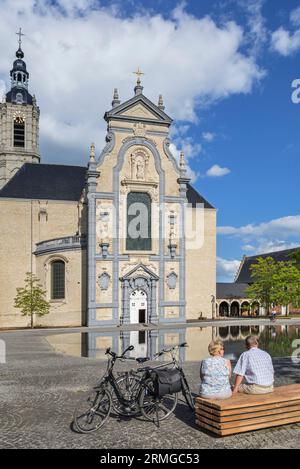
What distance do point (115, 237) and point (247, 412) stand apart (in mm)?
29813

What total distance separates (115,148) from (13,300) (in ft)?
55.0

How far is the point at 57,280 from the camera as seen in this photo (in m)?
37.6

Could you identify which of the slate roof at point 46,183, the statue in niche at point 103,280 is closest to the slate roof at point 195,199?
the slate roof at point 46,183

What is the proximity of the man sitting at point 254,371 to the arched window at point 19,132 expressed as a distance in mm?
59505

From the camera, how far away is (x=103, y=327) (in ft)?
113

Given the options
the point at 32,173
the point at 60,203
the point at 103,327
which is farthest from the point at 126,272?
the point at 32,173

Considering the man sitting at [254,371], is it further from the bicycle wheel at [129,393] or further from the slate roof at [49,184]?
the slate roof at [49,184]

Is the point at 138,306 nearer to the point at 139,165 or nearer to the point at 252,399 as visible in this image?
the point at 139,165

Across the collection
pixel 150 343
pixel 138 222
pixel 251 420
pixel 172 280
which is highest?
pixel 138 222

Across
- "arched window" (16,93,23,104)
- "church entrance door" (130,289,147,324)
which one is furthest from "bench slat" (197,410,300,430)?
"arched window" (16,93,23,104)

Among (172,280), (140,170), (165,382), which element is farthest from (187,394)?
(140,170)

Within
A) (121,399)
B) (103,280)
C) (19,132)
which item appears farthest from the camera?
(19,132)

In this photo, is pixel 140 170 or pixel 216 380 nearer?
pixel 216 380

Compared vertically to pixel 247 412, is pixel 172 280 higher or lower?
higher
